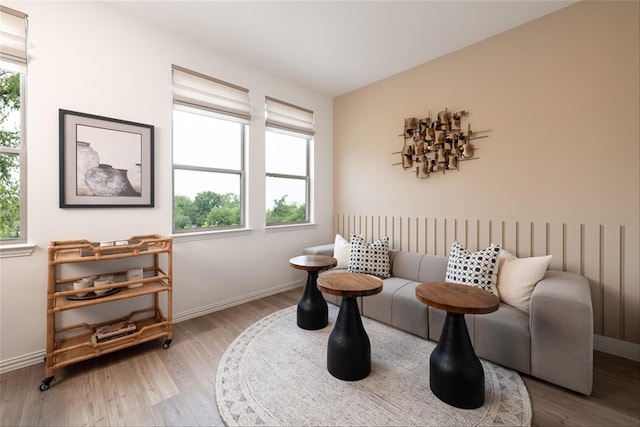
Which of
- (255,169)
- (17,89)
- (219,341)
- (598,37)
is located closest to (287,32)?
(255,169)

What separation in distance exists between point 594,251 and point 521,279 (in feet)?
2.49

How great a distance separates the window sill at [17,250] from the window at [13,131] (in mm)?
72

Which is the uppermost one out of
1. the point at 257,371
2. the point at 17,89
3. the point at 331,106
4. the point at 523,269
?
the point at 331,106

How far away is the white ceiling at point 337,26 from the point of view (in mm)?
2273

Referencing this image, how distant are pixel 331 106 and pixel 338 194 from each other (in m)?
1.43

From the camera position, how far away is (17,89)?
6.40ft

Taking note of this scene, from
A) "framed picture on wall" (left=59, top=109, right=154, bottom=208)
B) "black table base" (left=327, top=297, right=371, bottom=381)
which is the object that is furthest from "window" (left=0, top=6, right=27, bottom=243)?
"black table base" (left=327, top=297, right=371, bottom=381)

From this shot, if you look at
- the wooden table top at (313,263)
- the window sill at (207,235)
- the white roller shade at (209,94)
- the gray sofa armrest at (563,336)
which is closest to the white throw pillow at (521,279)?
the gray sofa armrest at (563,336)

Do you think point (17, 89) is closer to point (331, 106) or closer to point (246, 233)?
point (246, 233)

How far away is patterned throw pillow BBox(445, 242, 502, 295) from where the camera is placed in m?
2.19

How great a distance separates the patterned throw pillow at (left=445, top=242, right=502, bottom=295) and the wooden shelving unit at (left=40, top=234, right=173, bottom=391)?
8.25ft

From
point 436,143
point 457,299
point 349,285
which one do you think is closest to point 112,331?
Result: point 349,285

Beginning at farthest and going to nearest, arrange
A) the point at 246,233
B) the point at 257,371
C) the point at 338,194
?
the point at 338,194
the point at 246,233
the point at 257,371

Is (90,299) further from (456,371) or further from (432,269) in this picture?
(432,269)
